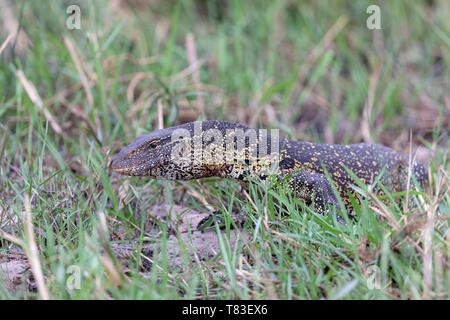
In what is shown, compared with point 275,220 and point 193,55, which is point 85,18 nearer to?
point 193,55

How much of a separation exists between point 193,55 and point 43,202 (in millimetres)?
4480

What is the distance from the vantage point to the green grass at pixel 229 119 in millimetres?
3301

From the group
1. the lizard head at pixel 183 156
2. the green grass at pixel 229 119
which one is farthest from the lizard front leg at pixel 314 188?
the lizard head at pixel 183 156

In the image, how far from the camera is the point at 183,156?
4645 millimetres

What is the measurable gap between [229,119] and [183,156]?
2.83 m

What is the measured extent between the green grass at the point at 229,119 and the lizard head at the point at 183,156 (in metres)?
0.22

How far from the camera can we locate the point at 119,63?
7.37 metres

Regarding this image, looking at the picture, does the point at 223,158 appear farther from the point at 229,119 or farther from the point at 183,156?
the point at 229,119

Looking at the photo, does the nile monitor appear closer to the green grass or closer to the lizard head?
the lizard head

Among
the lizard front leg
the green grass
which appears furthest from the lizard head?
the lizard front leg

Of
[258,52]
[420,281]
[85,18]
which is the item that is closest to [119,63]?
[85,18]

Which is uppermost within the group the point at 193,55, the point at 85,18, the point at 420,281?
the point at 85,18

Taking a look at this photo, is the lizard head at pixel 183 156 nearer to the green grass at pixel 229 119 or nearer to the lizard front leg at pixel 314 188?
the green grass at pixel 229 119

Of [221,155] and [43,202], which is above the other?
[221,155]
